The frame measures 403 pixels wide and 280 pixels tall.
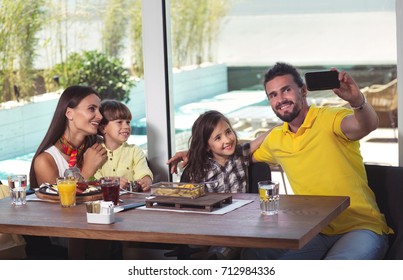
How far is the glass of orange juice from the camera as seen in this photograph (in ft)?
10.6

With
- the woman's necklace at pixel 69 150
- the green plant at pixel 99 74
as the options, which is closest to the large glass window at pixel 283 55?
the green plant at pixel 99 74

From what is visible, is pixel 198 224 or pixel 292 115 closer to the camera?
pixel 198 224

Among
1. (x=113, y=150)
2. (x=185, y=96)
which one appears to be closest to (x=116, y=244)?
Answer: (x=113, y=150)

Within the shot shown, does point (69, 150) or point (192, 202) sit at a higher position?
point (69, 150)

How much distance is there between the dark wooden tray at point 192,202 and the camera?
121 inches

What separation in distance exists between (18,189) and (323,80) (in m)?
1.34

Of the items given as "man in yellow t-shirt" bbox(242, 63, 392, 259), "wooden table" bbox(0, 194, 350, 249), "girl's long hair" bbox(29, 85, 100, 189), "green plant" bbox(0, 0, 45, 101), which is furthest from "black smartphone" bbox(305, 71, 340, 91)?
"green plant" bbox(0, 0, 45, 101)

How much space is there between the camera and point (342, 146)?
3.42m

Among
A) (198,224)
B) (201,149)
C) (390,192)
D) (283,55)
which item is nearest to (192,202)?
(198,224)

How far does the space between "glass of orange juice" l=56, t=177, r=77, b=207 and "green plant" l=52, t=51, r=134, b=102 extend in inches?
48.3

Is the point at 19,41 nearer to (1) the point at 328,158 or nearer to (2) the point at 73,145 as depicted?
(2) the point at 73,145

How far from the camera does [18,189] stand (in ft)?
11.0

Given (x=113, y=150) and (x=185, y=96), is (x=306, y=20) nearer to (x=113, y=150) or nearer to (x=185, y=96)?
(x=185, y=96)

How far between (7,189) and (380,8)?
1.96 meters
